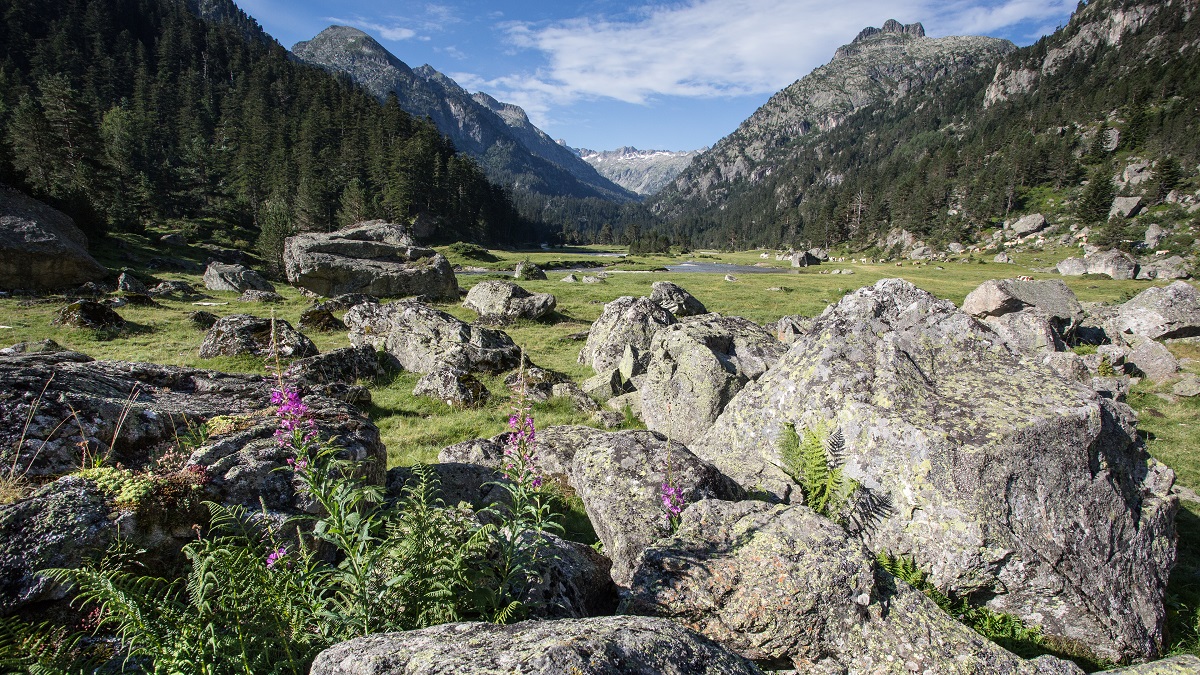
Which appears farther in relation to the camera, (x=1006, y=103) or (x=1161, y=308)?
(x=1006, y=103)

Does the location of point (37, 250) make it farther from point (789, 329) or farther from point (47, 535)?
point (789, 329)

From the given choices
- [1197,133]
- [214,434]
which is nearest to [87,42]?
[214,434]

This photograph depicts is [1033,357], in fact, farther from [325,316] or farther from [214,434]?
[325,316]

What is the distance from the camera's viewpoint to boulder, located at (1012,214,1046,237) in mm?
90125

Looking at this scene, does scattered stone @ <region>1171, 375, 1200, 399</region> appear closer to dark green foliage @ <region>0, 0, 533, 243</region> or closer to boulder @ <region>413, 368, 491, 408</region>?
boulder @ <region>413, 368, 491, 408</region>

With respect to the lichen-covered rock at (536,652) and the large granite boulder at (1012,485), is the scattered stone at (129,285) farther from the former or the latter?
the large granite boulder at (1012,485)

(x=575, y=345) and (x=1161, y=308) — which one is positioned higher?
(x=1161, y=308)

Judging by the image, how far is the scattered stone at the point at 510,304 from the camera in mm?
26969

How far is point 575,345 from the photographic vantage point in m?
22.5

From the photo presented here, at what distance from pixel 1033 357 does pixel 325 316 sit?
26.3m

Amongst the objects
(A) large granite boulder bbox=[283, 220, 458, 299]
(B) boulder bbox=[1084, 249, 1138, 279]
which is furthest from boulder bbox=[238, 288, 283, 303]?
(B) boulder bbox=[1084, 249, 1138, 279]

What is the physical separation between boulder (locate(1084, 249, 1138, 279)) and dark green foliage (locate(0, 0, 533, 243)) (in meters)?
88.2

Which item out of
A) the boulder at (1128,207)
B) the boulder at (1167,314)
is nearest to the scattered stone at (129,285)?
the boulder at (1167,314)

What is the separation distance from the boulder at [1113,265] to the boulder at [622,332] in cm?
6270
